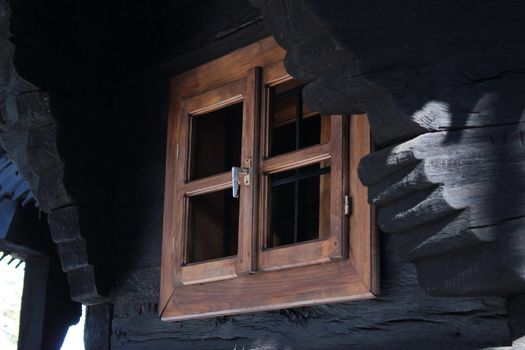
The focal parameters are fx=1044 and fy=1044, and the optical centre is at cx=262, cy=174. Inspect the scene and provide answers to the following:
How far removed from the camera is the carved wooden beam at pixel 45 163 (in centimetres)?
353

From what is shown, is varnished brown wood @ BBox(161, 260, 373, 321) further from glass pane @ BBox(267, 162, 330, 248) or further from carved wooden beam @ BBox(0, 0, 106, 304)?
glass pane @ BBox(267, 162, 330, 248)

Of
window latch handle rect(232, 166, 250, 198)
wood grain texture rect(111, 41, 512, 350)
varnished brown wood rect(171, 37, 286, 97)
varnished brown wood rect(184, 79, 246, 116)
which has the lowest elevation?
wood grain texture rect(111, 41, 512, 350)

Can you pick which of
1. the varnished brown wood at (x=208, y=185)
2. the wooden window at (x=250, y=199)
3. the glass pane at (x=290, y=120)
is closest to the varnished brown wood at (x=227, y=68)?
the wooden window at (x=250, y=199)

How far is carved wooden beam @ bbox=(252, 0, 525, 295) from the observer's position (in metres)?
2.23

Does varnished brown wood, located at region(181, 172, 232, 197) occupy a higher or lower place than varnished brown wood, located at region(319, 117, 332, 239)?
higher

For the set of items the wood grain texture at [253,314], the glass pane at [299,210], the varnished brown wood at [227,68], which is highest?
the varnished brown wood at [227,68]

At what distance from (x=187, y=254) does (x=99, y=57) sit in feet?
2.95

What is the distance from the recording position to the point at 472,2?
2.33 m

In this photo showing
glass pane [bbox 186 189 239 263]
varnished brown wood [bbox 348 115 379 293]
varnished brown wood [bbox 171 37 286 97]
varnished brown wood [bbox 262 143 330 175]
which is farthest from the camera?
glass pane [bbox 186 189 239 263]

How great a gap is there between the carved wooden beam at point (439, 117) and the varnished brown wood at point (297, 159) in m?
0.64

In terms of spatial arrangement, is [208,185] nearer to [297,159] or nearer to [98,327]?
[297,159]

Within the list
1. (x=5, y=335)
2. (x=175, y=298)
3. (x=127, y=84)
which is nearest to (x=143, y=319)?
(x=175, y=298)

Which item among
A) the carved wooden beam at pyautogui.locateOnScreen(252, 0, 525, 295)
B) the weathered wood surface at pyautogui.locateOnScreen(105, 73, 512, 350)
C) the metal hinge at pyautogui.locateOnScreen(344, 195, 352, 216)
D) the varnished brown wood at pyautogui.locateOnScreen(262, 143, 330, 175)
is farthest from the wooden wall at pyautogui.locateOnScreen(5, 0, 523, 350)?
the carved wooden beam at pyautogui.locateOnScreen(252, 0, 525, 295)

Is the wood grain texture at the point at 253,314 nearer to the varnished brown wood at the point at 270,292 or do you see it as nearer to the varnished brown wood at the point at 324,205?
the varnished brown wood at the point at 270,292
